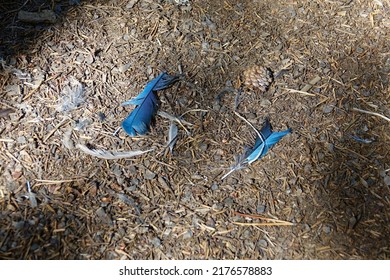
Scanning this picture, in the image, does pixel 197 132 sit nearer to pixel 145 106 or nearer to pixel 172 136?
pixel 172 136

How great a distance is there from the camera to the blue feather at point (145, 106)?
2.32 metres

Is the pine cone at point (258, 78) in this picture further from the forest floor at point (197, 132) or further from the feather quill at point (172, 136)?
the feather quill at point (172, 136)

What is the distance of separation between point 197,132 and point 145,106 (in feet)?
1.00

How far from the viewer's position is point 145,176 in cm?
221

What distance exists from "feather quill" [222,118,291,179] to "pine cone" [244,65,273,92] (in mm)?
241

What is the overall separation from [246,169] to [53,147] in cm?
97

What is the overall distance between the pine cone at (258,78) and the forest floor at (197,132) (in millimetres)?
41

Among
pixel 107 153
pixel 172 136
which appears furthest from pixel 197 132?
pixel 107 153

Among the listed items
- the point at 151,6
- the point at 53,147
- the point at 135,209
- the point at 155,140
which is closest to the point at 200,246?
the point at 135,209

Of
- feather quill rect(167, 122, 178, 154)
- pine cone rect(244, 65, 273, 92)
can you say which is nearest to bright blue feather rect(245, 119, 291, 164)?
pine cone rect(244, 65, 273, 92)

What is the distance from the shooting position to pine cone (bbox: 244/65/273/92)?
250 cm

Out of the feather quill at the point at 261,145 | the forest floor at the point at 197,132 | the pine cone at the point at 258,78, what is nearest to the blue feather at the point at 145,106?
the forest floor at the point at 197,132

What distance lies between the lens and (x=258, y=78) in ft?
8.25

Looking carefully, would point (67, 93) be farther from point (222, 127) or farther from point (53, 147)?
point (222, 127)
